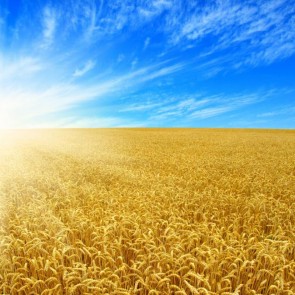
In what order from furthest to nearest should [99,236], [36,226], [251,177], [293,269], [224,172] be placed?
[224,172] → [251,177] → [36,226] → [99,236] → [293,269]

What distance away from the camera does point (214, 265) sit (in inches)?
144

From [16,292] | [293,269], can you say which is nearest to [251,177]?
[293,269]

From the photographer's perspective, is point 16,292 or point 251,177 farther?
point 251,177

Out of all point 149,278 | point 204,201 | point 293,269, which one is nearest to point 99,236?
point 149,278

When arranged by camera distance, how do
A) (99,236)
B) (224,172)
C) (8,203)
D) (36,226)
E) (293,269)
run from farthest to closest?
(224,172), (8,203), (36,226), (99,236), (293,269)

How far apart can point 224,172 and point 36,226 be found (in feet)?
25.6

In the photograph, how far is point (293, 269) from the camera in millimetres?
3889

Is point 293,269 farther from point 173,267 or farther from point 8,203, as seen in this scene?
point 8,203

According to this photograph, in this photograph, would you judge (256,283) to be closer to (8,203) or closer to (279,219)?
(279,219)

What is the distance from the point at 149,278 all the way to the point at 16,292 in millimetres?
1535

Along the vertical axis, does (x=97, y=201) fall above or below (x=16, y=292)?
above

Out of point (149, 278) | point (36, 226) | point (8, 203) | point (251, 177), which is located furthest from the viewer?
point (251, 177)

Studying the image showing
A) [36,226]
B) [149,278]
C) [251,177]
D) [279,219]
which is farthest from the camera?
[251,177]

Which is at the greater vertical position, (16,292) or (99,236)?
(99,236)
